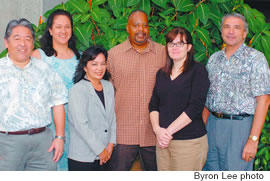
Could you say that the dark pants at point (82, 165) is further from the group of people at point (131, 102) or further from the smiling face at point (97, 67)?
the smiling face at point (97, 67)

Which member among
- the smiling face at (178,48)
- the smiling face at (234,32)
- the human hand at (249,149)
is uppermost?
the smiling face at (234,32)

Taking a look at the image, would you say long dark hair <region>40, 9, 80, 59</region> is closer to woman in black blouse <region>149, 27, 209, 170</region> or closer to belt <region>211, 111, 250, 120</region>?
woman in black blouse <region>149, 27, 209, 170</region>

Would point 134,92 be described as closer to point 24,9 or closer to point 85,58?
point 85,58

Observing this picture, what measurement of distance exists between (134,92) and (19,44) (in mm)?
996

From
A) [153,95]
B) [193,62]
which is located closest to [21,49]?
[153,95]

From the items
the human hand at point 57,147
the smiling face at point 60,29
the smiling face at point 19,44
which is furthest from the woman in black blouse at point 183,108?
the smiling face at point 19,44

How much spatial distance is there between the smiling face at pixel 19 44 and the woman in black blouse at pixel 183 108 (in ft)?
3.20

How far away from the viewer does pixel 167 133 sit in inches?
88.9

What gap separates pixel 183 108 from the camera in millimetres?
2277

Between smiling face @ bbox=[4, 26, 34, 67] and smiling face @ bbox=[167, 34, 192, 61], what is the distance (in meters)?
0.99

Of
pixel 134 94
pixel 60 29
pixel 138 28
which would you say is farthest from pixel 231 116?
pixel 60 29

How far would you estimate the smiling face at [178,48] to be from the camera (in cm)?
226

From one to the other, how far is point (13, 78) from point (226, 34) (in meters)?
1.59

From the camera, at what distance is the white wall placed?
3.91 metres
